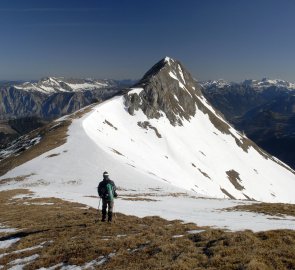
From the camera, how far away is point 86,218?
30953 mm

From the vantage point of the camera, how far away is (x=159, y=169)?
95.9 meters

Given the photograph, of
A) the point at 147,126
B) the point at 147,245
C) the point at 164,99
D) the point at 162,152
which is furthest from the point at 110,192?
the point at 164,99

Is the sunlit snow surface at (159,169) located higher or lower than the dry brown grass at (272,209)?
higher

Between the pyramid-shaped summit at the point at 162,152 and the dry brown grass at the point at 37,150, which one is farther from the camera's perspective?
the dry brown grass at the point at 37,150

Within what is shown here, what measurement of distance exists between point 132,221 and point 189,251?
433 inches

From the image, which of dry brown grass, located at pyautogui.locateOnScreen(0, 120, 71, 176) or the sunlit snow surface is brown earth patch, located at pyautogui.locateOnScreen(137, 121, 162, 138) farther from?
dry brown grass, located at pyautogui.locateOnScreen(0, 120, 71, 176)

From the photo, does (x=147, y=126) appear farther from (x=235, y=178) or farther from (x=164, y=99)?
(x=235, y=178)

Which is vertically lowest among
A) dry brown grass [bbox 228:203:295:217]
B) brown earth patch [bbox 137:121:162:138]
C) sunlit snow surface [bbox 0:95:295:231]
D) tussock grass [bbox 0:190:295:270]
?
tussock grass [bbox 0:190:295:270]

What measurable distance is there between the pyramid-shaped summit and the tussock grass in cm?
3210

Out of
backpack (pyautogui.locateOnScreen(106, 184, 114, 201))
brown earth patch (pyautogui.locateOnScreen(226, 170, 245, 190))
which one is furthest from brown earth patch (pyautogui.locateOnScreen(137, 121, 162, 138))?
backpack (pyautogui.locateOnScreen(106, 184, 114, 201))

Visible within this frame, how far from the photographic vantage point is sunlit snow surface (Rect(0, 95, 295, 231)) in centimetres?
3759

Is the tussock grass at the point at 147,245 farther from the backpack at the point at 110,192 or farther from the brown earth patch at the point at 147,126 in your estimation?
the brown earth patch at the point at 147,126

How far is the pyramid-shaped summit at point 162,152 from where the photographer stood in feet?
231

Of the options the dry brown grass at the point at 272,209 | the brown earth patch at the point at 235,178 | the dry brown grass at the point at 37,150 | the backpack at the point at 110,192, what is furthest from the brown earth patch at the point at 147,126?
the backpack at the point at 110,192
